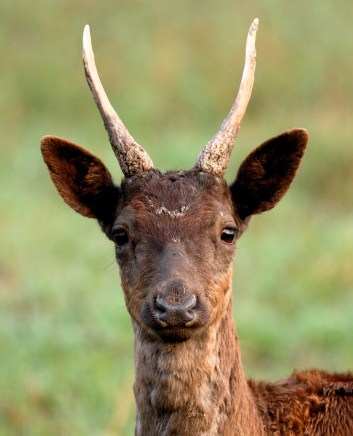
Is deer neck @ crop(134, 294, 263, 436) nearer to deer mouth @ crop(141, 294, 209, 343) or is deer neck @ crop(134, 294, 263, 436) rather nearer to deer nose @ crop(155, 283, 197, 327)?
deer mouth @ crop(141, 294, 209, 343)

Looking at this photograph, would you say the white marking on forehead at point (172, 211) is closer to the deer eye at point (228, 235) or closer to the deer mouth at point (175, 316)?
the deer eye at point (228, 235)

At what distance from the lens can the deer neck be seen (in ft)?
20.0

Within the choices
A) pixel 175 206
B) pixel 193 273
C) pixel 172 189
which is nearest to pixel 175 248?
pixel 193 273

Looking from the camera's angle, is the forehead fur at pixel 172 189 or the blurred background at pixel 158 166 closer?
the forehead fur at pixel 172 189

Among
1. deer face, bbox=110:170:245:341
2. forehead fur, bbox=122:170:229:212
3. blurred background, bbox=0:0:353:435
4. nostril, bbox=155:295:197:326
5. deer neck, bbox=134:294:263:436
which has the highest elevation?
blurred background, bbox=0:0:353:435

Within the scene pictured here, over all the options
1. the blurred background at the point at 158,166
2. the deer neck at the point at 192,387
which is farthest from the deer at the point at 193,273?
the blurred background at the point at 158,166

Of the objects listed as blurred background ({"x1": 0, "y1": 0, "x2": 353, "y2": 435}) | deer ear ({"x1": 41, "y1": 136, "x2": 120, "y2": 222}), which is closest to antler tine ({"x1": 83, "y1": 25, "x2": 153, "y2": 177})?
deer ear ({"x1": 41, "y1": 136, "x2": 120, "y2": 222})

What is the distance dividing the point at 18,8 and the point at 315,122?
678 centimetres

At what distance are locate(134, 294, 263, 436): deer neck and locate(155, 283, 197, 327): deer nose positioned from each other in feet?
1.12

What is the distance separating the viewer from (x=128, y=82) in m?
20.2

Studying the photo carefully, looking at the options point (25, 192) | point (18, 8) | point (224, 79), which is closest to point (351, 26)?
point (224, 79)

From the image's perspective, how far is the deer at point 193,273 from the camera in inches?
240

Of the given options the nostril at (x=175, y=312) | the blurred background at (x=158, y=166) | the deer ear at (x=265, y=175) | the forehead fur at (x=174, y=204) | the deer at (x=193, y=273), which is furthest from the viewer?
the blurred background at (x=158, y=166)

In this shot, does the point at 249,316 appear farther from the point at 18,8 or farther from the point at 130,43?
the point at 18,8
